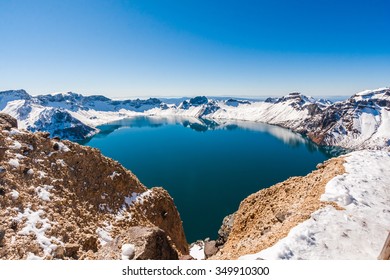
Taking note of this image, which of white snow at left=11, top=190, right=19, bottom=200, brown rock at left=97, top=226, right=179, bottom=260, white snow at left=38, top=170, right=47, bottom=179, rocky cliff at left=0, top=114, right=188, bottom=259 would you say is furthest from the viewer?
white snow at left=38, top=170, right=47, bottom=179

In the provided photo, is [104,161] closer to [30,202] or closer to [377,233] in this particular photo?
[30,202]

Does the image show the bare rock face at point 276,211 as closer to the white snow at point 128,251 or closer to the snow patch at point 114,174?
the white snow at point 128,251

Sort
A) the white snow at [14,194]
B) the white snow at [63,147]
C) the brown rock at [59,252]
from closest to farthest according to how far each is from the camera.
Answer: the brown rock at [59,252] < the white snow at [14,194] < the white snow at [63,147]

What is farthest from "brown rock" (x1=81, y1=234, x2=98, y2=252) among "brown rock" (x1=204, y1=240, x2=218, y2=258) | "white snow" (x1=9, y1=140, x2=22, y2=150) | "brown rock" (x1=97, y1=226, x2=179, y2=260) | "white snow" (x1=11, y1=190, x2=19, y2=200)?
"brown rock" (x1=204, y1=240, x2=218, y2=258)

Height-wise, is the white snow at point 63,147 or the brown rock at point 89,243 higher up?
the white snow at point 63,147

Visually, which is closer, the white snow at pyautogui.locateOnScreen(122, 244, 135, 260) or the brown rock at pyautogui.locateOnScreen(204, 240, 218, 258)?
the white snow at pyautogui.locateOnScreen(122, 244, 135, 260)

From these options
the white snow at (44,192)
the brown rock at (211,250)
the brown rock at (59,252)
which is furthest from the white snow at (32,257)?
the brown rock at (211,250)

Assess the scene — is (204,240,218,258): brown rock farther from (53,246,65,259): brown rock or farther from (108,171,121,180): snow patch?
(53,246,65,259): brown rock
